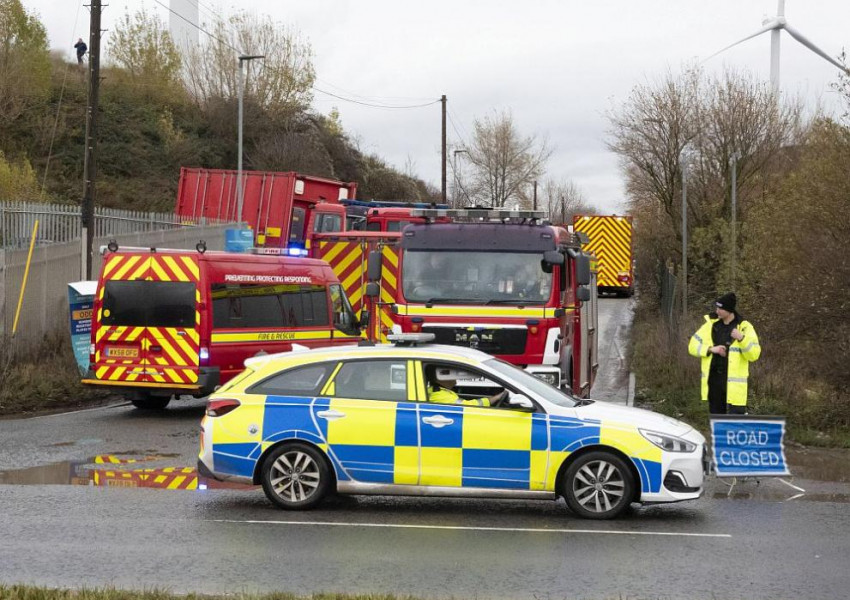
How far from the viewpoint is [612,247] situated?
45.8m

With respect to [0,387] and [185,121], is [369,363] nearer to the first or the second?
[0,387]

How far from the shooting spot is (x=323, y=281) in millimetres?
18312

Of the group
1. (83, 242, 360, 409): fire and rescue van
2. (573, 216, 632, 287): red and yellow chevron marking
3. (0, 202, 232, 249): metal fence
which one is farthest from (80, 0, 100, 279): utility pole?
(573, 216, 632, 287): red and yellow chevron marking

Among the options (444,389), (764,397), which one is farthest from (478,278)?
(764,397)

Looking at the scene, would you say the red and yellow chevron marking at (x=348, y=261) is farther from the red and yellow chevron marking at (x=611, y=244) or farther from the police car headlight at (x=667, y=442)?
the red and yellow chevron marking at (x=611, y=244)

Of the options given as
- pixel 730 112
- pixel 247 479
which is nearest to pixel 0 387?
pixel 247 479

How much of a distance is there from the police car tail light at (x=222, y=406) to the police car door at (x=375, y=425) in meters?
0.76

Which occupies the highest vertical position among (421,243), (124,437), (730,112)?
(730,112)

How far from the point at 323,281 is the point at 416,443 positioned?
9.10 metres

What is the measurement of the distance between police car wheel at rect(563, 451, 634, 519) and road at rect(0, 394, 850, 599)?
6.3 inches

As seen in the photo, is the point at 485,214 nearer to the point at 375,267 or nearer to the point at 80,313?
the point at 375,267

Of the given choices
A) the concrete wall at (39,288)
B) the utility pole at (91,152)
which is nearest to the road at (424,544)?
the concrete wall at (39,288)

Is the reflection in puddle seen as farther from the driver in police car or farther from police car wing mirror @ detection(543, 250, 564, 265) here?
police car wing mirror @ detection(543, 250, 564, 265)

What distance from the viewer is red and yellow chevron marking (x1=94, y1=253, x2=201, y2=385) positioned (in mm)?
15906
